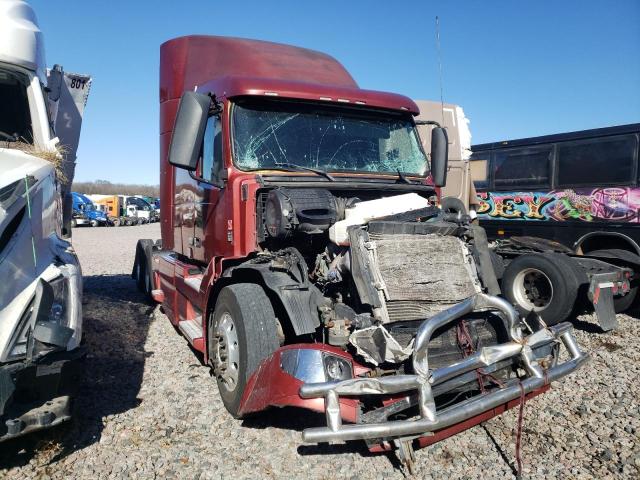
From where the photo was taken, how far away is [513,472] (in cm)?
325

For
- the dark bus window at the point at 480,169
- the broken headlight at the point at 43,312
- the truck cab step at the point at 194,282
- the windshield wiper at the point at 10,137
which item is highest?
the dark bus window at the point at 480,169

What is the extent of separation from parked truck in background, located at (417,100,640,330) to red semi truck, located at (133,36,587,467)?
4.38ft

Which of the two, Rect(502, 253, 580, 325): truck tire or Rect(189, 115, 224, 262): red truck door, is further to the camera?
Rect(502, 253, 580, 325): truck tire

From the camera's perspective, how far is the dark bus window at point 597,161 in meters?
7.50

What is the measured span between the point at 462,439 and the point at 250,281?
2.09 metres

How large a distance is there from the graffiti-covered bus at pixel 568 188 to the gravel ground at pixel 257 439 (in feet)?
10.1

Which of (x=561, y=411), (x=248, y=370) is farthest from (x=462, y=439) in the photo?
(x=248, y=370)

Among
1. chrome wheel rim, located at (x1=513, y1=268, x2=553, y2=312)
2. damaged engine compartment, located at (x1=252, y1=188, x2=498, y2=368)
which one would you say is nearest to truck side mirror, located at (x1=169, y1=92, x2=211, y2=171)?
damaged engine compartment, located at (x1=252, y1=188, x2=498, y2=368)

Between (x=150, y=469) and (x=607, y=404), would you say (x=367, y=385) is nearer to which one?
(x=150, y=469)

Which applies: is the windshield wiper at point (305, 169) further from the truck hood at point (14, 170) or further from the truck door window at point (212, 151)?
the truck hood at point (14, 170)

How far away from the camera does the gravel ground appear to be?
325 cm

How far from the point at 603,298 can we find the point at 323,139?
4207mm

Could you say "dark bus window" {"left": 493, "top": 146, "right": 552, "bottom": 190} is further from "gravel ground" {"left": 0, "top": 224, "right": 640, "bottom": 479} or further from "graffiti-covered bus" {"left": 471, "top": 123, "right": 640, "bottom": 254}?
"gravel ground" {"left": 0, "top": 224, "right": 640, "bottom": 479}

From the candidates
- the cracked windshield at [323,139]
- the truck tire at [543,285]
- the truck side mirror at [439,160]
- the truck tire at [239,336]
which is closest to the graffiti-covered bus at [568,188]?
the truck tire at [543,285]
